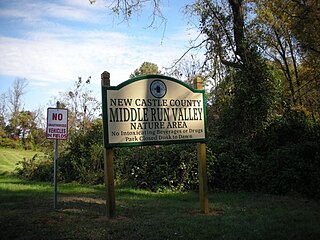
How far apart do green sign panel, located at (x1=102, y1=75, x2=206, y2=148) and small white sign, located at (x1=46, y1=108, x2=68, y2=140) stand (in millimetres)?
1551

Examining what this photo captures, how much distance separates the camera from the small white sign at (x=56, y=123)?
24.2 ft

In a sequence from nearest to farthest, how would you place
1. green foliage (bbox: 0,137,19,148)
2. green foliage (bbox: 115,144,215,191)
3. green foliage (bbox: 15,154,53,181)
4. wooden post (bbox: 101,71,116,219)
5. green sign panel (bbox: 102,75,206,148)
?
wooden post (bbox: 101,71,116,219)
green sign panel (bbox: 102,75,206,148)
green foliage (bbox: 115,144,215,191)
green foliage (bbox: 15,154,53,181)
green foliage (bbox: 0,137,19,148)

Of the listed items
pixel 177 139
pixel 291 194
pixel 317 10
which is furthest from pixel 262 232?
pixel 317 10

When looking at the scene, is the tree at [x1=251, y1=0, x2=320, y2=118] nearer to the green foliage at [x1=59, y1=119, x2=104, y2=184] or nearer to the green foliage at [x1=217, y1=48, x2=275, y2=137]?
the green foliage at [x1=217, y1=48, x2=275, y2=137]

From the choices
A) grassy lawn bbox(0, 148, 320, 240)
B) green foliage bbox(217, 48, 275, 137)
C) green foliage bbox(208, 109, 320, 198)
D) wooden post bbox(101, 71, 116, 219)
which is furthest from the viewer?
green foliage bbox(217, 48, 275, 137)

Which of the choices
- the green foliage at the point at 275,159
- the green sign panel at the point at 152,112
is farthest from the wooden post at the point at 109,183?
the green foliage at the point at 275,159

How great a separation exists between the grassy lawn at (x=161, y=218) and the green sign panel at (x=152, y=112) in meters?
1.57

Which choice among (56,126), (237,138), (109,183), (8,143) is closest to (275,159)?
(237,138)

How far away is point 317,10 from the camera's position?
11.9 meters

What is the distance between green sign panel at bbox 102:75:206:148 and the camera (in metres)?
6.60

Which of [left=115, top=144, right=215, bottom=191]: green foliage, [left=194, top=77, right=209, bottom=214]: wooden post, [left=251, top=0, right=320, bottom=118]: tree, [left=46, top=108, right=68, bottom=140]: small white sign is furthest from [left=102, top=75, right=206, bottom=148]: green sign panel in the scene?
[left=251, top=0, right=320, bottom=118]: tree

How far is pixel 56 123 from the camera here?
7.49 m

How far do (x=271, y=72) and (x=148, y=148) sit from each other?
587 centimetres

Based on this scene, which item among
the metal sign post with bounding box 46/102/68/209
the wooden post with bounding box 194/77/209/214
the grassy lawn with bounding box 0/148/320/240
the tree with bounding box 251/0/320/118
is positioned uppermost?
the tree with bounding box 251/0/320/118
